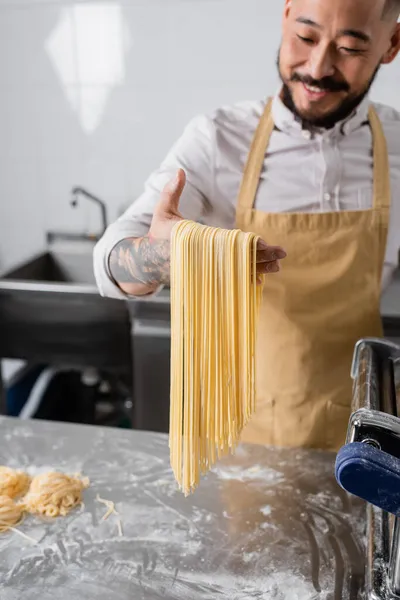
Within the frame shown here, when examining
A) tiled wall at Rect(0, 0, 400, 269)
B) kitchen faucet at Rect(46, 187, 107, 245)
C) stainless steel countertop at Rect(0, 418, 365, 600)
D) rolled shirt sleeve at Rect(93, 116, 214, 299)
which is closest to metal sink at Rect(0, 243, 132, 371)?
kitchen faucet at Rect(46, 187, 107, 245)

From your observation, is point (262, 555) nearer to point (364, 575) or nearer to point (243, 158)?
point (364, 575)

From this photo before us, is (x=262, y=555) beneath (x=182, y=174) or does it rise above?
beneath

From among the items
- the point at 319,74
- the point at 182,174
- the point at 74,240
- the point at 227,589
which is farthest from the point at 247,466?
the point at 74,240

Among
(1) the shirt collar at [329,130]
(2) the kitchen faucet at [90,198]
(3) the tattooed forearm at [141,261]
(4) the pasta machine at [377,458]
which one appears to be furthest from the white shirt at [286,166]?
(2) the kitchen faucet at [90,198]

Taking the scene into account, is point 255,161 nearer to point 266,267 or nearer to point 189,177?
point 189,177

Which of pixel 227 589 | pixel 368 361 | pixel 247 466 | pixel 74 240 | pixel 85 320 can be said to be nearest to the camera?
pixel 227 589

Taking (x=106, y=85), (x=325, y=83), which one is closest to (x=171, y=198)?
(x=325, y=83)

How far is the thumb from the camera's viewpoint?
1144mm

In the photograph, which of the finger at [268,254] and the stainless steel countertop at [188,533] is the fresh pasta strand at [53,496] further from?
the finger at [268,254]

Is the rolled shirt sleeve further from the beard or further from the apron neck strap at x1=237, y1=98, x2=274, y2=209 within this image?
the beard

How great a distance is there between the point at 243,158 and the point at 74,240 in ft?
4.04

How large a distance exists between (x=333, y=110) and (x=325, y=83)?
8cm

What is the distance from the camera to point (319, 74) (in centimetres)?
144

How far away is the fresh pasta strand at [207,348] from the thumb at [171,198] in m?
0.07
